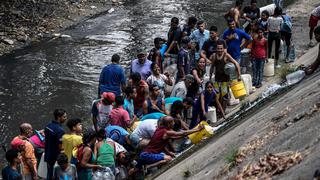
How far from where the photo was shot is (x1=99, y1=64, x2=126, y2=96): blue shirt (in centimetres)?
1083

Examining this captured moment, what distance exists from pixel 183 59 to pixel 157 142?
10.1ft

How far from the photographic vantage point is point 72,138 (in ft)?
27.7

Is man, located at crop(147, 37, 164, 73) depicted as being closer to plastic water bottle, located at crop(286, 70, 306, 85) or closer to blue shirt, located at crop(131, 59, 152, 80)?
blue shirt, located at crop(131, 59, 152, 80)

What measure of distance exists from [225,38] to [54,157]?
4996mm

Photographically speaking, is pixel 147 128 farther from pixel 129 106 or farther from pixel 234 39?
pixel 234 39

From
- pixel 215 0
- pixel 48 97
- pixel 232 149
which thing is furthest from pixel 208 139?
pixel 215 0

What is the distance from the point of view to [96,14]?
76.6ft

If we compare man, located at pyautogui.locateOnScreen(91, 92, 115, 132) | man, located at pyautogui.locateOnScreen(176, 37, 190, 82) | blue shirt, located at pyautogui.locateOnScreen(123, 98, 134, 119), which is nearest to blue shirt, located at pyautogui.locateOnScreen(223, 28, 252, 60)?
man, located at pyautogui.locateOnScreen(176, 37, 190, 82)

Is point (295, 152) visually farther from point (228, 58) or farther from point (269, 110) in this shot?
point (228, 58)

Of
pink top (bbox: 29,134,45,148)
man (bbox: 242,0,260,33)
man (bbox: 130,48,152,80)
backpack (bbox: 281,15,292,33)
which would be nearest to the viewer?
pink top (bbox: 29,134,45,148)

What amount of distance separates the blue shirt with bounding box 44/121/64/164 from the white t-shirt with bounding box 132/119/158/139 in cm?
128

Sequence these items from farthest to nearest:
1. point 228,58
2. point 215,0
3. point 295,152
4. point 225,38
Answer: point 215,0 → point 225,38 → point 228,58 → point 295,152

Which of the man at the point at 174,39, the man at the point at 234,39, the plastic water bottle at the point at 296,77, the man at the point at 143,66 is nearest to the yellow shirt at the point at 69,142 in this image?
the man at the point at 143,66

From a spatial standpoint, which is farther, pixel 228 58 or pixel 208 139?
pixel 228 58
